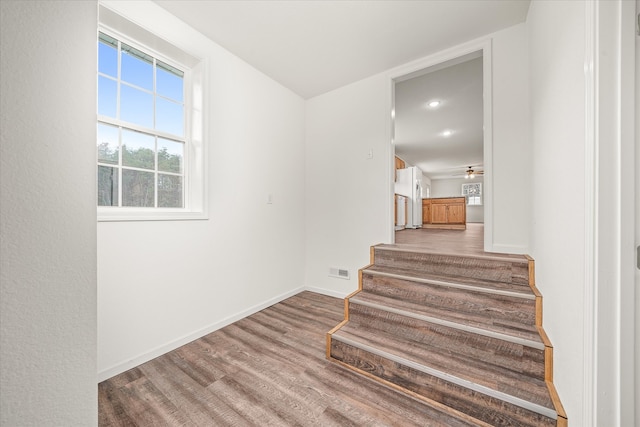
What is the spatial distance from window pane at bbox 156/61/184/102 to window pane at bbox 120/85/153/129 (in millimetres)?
150

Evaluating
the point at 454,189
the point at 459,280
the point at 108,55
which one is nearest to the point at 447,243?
the point at 459,280

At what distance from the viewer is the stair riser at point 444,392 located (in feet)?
3.78

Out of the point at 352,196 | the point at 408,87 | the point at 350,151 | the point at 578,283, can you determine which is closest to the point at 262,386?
the point at 578,283

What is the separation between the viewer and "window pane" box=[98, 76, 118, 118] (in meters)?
1.62

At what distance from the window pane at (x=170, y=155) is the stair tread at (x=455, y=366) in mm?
1885

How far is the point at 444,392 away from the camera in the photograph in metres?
1.32

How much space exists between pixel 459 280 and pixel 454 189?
1182 cm

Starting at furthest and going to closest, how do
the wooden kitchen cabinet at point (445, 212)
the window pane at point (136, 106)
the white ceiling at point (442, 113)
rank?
the wooden kitchen cabinet at point (445, 212) < the white ceiling at point (442, 113) < the window pane at point (136, 106)

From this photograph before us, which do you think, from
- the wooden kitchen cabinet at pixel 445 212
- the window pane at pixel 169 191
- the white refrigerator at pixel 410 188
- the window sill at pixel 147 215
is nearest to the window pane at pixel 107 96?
the window pane at pixel 169 191

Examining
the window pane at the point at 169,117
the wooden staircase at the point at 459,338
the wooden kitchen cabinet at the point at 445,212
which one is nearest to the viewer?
the wooden staircase at the point at 459,338

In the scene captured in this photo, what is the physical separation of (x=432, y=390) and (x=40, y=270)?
67.8 inches

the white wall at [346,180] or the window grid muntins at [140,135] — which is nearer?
the window grid muntins at [140,135]

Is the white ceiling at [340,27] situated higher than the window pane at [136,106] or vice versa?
the white ceiling at [340,27]

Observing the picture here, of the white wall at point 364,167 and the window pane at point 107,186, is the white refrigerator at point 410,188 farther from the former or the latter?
the window pane at point 107,186
